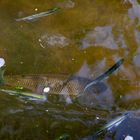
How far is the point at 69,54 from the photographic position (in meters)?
3.00

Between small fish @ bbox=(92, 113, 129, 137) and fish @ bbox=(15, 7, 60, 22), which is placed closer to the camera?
small fish @ bbox=(92, 113, 129, 137)

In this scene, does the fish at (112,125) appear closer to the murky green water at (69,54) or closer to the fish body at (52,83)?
the murky green water at (69,54)

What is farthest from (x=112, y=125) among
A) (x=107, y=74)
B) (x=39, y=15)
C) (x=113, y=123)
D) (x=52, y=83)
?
(x=39, y=15)

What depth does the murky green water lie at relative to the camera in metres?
2.72

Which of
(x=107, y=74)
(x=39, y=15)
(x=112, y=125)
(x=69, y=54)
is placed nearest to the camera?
(x=112, y=125)

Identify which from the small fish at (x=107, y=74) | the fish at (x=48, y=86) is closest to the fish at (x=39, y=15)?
the fish at (x=48, y=86)

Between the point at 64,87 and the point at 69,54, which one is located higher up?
the point at 69,54

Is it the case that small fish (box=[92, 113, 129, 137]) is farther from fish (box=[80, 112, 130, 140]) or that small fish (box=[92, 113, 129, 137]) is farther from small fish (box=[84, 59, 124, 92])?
small fish (box=[84, 59, 124, 92])

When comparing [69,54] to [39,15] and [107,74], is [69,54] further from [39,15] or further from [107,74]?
[39,15]

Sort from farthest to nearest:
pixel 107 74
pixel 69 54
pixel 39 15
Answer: pixel 39 15, pixel 69 54, pixel 107 74

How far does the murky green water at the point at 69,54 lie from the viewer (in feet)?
8.93

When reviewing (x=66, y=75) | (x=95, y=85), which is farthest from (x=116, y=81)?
(x=66, y=75)

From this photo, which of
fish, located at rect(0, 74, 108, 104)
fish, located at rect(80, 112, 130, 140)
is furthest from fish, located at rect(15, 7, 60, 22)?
fish, located at rect(80, 112, 130, 140)

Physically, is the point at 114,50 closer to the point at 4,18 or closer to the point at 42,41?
the point at 42,41
